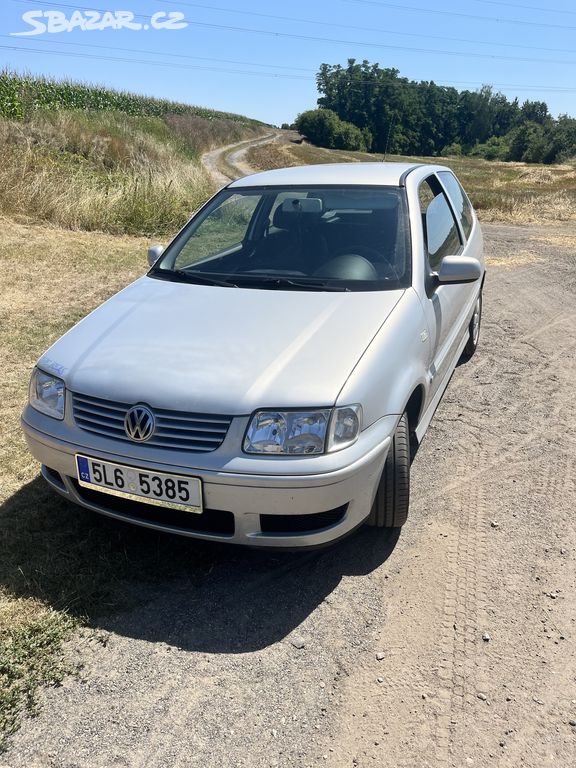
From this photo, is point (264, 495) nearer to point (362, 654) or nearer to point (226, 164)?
point (362, 654)

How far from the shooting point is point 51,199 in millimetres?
10773

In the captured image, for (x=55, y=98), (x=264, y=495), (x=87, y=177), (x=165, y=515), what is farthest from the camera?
(x=55, y=98)

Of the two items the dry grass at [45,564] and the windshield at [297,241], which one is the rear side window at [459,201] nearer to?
the windshield at [297,241]

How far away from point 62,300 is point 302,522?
18.3 feet

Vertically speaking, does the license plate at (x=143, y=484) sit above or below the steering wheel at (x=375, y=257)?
below

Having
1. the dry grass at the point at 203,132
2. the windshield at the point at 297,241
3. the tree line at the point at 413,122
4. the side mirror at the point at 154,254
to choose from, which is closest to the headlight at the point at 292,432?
the windshield at the point at 297,241

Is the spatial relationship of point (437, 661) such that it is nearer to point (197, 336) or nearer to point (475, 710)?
point (475, 710)

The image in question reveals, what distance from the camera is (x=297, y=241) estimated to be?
3.60 m

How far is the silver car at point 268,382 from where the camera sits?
2314 mm

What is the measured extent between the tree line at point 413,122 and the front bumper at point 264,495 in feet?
247

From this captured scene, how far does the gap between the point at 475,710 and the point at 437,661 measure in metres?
0.23

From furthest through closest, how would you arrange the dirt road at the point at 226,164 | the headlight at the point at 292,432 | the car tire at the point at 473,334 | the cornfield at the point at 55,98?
the dirt road at the point at 226,164, the cornfield at the point at 55,98, the car tire at the point at 473,334, the headlight at the point at 292,432

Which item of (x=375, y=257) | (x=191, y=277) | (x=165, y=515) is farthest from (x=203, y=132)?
(x=165, y=515)

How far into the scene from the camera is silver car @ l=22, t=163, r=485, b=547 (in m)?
2.31
